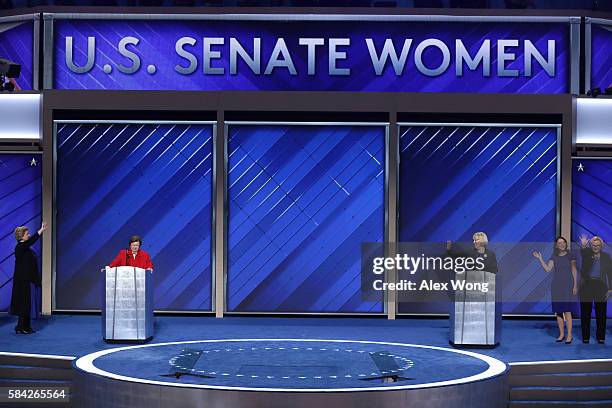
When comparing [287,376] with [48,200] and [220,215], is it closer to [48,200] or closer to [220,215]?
[220,215]

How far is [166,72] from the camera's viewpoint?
15422mm

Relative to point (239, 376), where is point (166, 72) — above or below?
above

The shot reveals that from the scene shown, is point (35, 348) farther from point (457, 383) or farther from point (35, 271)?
point (457, 383)

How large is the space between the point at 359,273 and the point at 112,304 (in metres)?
4.27

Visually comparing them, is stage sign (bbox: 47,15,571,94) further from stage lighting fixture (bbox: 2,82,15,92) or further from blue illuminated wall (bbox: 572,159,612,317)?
blue illuminated wall (bbox: 572,159,612,317)

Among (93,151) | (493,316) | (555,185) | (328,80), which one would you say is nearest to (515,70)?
(555,185)

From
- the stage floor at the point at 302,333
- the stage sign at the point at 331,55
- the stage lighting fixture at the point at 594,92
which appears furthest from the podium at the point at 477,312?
the stage sign at the point at 331,55

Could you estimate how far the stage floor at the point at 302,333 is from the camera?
11.9m

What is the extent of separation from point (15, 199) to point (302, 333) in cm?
484

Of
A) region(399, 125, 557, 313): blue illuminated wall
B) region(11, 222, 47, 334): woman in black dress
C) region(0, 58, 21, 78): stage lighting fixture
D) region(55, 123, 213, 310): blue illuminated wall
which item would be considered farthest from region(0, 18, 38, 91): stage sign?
region(399, 125, 557, 313): blue illuminated wall

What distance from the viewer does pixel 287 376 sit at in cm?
970

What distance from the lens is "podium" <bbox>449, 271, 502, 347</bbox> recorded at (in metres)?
12.1

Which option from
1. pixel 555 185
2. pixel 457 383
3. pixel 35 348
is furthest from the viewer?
pixel 555 185

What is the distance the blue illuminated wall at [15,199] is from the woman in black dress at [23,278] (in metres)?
1.98
